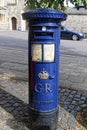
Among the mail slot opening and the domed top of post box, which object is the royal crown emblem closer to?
the mail slot opening

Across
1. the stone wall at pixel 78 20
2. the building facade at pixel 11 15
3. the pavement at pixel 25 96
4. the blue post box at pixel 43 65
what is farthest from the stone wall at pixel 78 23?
the blue post box at pixel 43 65

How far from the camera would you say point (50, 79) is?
13.6 ft

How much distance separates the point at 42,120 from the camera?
13.9 feet

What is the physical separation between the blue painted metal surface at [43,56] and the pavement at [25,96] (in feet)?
1.65

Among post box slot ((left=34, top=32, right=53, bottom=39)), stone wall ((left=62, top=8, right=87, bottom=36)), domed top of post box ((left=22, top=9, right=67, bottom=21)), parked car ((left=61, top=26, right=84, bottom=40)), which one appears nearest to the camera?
domed top of post box ((left=22, top=9, right=67, bottom=21))

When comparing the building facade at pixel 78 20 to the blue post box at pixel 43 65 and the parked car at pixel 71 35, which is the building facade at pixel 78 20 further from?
the blue post box at pixel 43 65

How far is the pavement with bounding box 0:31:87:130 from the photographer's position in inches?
177

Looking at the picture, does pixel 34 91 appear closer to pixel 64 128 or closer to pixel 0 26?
pixel 64 128

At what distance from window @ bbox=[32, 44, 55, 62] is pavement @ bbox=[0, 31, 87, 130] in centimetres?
117

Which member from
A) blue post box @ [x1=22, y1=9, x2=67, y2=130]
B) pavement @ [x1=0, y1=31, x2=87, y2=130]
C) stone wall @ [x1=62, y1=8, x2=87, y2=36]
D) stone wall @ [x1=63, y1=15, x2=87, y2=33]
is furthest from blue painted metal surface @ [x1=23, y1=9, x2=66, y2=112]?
stone wall @ [x1=63, y1=15, x2=87, y2=33]

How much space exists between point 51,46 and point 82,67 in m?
5.48

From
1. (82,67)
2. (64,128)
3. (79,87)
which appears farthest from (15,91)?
(82,67)

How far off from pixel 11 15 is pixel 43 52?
44088 mm

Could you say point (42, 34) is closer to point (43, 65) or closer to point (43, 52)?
point (43, 52)
